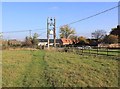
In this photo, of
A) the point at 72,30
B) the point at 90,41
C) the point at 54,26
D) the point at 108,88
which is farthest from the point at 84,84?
the point at 72,30

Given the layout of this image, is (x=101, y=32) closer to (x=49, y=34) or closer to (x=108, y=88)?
(x=49, y=34)

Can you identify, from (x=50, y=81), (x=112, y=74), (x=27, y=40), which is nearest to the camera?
(x=50, y=81)

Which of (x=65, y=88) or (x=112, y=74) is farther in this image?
(x=112, y=74)

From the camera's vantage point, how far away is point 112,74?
45.2 ft

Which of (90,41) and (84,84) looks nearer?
(84,84)

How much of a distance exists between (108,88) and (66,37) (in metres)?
112

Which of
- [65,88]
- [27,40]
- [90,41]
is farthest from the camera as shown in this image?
[90,41]

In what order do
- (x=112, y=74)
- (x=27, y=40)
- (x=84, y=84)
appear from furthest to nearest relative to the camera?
(x=27, y=40) < (x=112, y=74) < (x=84, y=84)

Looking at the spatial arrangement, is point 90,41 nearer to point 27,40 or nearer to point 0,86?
point 27,40

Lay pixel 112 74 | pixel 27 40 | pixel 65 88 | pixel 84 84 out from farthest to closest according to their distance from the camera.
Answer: pixel 27 40 → pixel 112 74 → pixel 84 84 → pixel 65 88

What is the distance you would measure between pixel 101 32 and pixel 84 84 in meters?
106

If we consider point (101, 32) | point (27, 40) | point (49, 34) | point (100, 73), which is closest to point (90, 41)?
point (101, 32)

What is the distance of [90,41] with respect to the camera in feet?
361

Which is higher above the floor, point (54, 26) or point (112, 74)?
point (54, 26)
